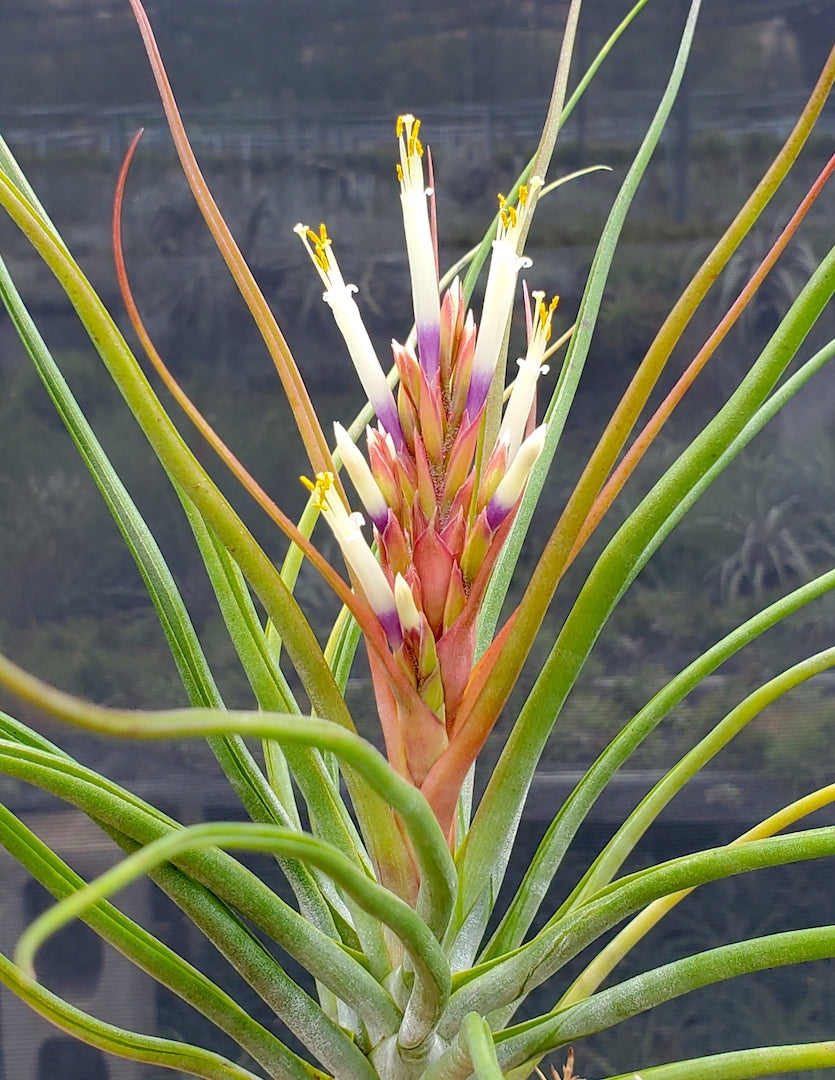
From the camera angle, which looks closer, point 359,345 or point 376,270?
point 359,345

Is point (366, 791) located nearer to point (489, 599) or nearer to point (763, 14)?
point (489, 599)

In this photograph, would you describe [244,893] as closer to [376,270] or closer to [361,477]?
[361,477]

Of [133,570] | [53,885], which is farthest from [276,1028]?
[53,885]

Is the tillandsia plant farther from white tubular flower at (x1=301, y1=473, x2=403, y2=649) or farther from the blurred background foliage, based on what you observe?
the blurred background foliage

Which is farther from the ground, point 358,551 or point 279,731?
point 358,551

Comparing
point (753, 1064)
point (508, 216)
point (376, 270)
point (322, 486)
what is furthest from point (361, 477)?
point (376, 270)

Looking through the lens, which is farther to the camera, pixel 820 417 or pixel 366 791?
pixel 820 417

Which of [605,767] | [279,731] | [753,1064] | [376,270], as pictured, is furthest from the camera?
[376,270]
